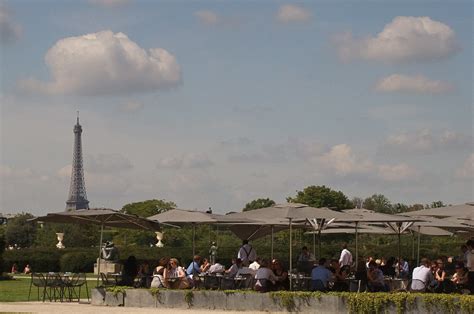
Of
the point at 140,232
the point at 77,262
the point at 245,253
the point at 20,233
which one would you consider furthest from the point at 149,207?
the point at 245,253

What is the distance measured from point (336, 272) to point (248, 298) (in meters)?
2.35

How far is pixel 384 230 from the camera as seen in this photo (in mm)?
37750

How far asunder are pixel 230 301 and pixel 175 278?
213cm

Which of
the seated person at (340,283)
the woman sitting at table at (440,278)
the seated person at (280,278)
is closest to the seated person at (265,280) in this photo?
the seated person at (280,278)

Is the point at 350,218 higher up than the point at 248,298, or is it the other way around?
the point at 350,218

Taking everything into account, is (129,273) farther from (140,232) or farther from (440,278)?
(140,232)

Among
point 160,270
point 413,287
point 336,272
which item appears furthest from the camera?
point 160,270

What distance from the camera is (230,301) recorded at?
24281 mm

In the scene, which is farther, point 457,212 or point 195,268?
point 195,268

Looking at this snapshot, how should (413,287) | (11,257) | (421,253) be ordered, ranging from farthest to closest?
(11,257) < (421,253) < (413,287)

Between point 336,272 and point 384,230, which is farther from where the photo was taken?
point 384,230

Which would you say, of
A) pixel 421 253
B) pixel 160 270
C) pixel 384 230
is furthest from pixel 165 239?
pixel 160 270

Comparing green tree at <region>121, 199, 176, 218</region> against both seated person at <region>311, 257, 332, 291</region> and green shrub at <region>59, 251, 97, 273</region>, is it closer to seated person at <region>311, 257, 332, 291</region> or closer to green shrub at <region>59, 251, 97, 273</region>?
green shrub at <region>59, 251, 97, 273</region>

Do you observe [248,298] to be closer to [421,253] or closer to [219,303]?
[219,303]
